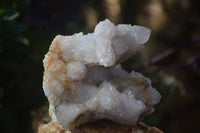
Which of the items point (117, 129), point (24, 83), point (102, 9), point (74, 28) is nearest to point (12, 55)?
point (24, 83)

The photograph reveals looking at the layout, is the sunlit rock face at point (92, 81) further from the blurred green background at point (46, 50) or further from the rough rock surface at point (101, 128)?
the blurred green background at point (46, 50)

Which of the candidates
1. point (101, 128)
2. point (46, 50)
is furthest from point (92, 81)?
point (46, 50)

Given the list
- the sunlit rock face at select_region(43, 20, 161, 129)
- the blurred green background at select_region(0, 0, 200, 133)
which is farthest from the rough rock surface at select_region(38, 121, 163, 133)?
the blurred green background at select_region(0, 0, 200, 133)

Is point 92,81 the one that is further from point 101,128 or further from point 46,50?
point 46,50

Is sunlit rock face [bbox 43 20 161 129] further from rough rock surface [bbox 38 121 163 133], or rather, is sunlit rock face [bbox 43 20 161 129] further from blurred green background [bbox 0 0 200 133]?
blurred green background [bbox 0 0 200 133]

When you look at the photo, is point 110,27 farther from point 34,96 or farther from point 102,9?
point 102,9

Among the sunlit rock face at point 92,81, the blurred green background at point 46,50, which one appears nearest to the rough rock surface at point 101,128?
the sunlit rock face at point 92,81
